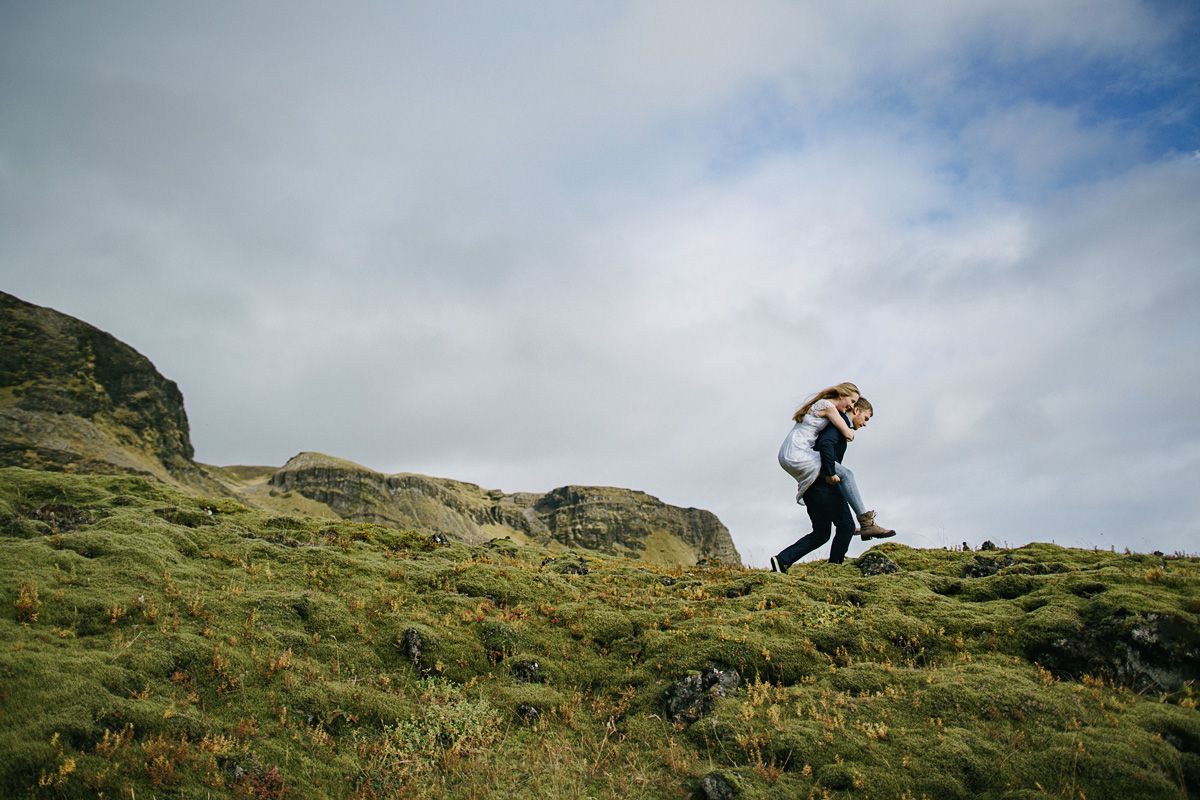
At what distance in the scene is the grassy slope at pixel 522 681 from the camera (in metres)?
8.09

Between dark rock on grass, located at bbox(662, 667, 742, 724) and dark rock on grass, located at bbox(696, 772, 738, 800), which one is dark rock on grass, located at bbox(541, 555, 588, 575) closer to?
dark rock on grass, located at bbox(662, 667, 742, 724)

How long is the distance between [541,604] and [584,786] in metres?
6.18

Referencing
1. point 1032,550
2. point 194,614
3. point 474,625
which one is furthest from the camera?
point 1032,550

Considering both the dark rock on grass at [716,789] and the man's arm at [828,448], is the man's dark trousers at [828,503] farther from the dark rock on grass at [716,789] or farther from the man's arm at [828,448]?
the dark rock on grass at [716,789]

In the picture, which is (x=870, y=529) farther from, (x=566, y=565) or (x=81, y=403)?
(x=81, y=403)

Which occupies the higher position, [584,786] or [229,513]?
[229,513]

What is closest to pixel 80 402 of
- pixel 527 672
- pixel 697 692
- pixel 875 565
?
pixel 527 672

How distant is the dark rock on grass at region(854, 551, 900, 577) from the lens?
17.3m

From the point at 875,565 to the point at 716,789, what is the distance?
435 inches

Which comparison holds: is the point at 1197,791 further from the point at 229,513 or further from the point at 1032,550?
the point at 229,513

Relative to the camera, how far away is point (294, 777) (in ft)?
27.3

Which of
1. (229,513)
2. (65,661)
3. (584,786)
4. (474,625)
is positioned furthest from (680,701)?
(229,513)

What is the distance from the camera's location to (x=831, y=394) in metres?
15.6

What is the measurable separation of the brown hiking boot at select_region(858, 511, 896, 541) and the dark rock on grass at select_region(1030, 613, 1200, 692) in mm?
3788
